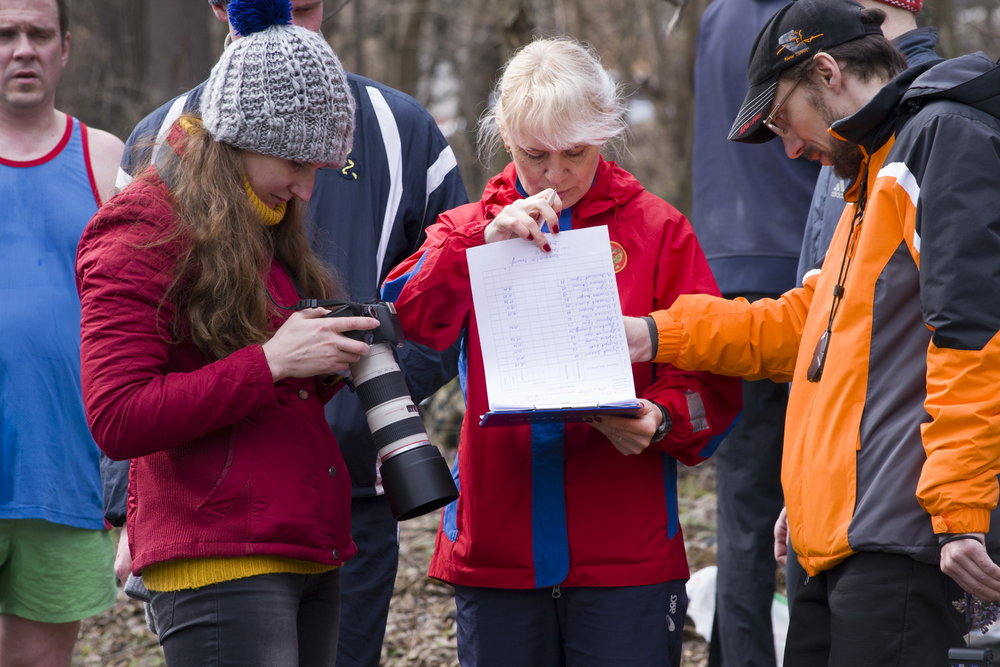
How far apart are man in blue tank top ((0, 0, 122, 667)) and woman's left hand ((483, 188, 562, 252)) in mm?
1798

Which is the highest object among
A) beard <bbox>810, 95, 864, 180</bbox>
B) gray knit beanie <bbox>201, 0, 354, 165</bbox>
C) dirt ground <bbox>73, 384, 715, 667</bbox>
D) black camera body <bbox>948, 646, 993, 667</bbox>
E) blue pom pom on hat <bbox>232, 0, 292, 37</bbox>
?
blue pom pom on hat <bbox>232, 0, 292, 37</bbox>

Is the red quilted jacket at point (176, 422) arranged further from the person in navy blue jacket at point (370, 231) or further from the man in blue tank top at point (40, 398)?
the man in blue tank top at point (40, 398)

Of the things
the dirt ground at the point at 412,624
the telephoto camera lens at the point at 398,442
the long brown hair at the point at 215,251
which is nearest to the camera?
the long brown hair at the point at 215,251

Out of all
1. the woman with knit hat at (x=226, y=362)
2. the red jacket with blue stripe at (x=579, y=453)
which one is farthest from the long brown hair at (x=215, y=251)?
the red jacket with blue stripe at (x=579, y=453)

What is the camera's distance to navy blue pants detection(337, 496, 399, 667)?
3551 millimetres

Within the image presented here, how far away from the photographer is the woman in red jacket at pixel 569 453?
2977 millimetres

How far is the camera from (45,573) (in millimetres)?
3951

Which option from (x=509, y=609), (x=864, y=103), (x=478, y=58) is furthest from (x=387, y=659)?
(x=478, y=58)

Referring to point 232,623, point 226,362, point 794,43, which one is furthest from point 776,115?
point 232,623

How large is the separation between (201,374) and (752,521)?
242cm

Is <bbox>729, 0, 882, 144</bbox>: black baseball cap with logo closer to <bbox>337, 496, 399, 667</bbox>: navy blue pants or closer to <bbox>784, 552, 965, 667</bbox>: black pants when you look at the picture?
<bbox>784, 552, 965, 667</bbox>: black pants

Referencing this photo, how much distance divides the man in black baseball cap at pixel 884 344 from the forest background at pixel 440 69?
587 mm

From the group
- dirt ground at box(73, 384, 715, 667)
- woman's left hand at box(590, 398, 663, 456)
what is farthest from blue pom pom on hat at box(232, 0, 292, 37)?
dirt ground at box(73, 384, 715, 667)

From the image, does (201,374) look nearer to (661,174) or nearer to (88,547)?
(88,547)
